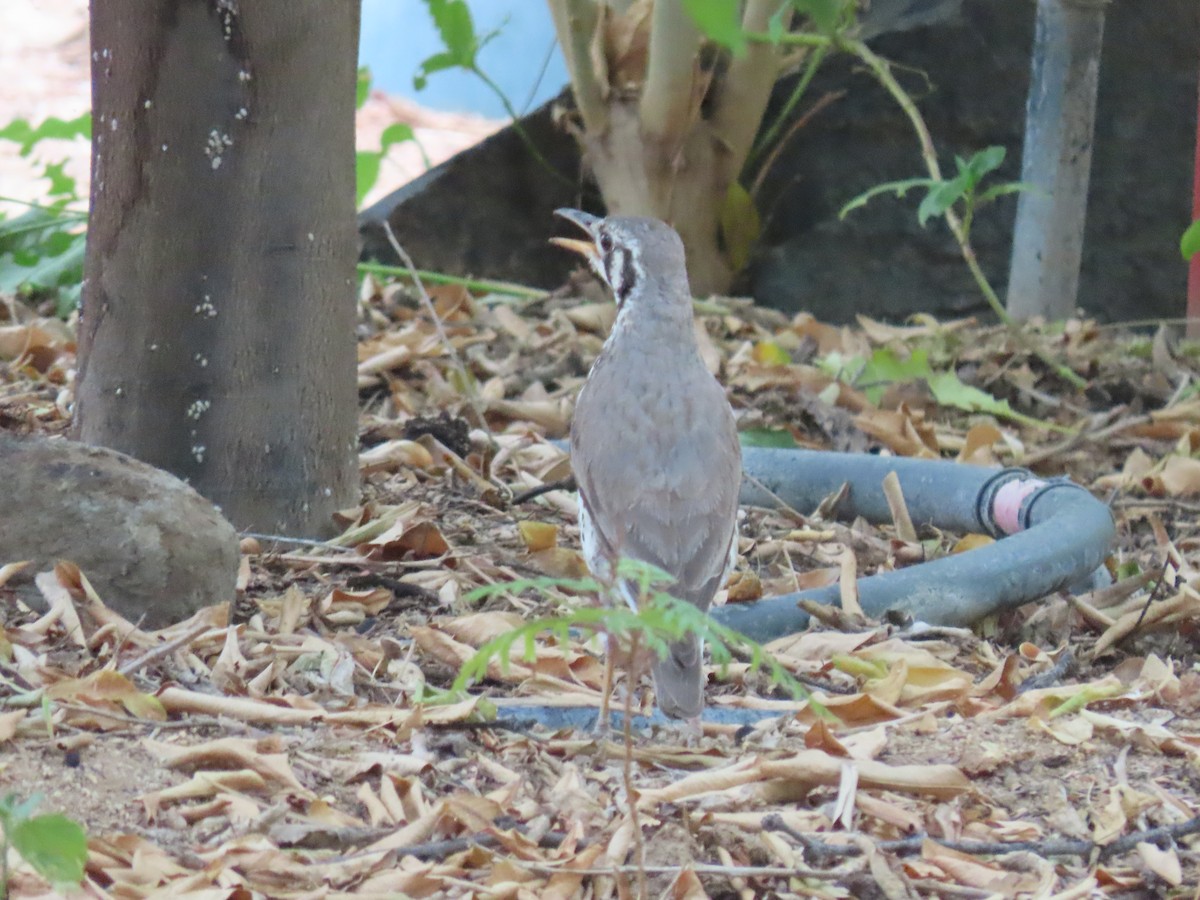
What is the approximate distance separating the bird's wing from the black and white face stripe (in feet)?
1.01

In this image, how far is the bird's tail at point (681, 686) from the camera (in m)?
2.89

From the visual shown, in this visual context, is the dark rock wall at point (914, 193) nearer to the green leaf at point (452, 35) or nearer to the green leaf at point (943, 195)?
the green leaf at point (452, 35)

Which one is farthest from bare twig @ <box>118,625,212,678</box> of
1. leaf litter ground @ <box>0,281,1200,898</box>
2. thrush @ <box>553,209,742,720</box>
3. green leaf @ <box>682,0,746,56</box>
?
green leaf @ <box>682,0,746,56</box>

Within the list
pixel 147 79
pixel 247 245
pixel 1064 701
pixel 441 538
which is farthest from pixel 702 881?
pixel 147 79

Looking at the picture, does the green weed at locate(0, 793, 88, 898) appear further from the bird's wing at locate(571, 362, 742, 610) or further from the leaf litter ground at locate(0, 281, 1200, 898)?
the bird's wing at locate(571, 362, 742, 610)

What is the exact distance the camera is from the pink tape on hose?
14.8 ft

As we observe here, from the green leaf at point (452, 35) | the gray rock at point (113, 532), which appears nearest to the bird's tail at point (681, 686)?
the gray rock at point (113, 532)

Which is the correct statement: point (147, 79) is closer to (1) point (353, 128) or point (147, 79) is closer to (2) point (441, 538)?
(1) point (353, 128)

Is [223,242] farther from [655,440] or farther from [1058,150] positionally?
[1058,150]

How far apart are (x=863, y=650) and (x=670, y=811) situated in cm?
109

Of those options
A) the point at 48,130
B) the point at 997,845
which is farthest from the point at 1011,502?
the point at 48,130

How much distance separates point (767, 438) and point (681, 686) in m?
2.49

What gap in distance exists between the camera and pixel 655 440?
3.54m

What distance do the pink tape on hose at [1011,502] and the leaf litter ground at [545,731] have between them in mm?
194
